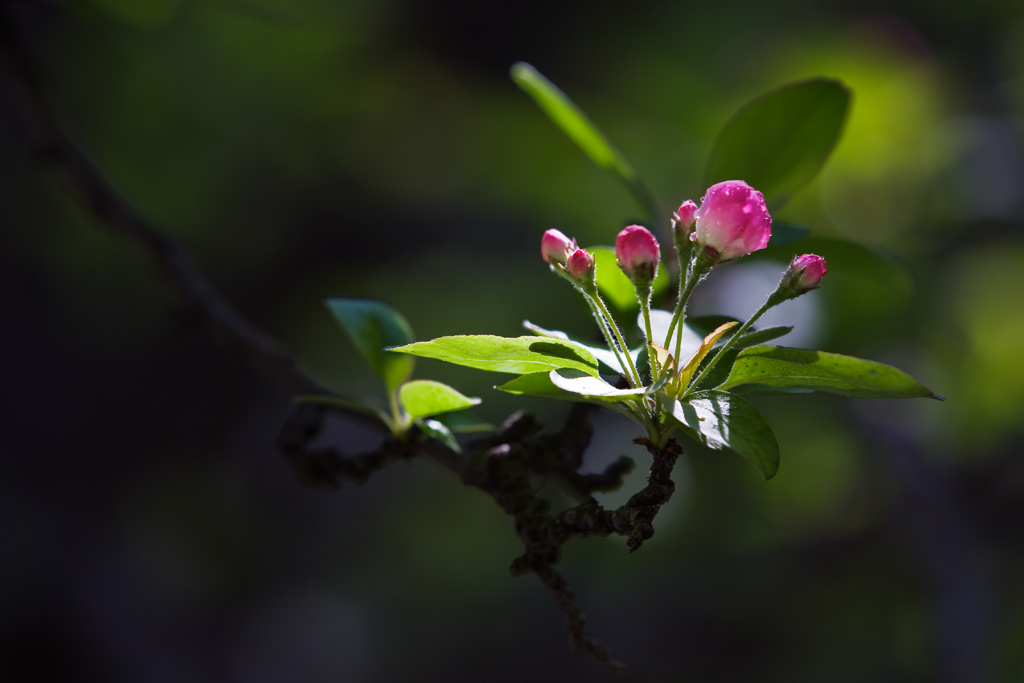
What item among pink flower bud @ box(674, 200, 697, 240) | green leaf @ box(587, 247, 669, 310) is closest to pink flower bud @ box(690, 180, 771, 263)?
pink flower bud @ box(674, 200, 697, 240)

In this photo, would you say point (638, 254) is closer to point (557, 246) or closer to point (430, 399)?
point (557, 246)

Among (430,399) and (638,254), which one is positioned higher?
(638,254)

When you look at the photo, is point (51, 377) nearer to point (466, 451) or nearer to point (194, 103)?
point (194, 103)

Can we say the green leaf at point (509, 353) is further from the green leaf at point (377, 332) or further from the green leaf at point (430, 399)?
the green leaf at point (377, 332)

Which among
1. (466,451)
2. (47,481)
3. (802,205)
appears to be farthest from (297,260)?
(466,451)

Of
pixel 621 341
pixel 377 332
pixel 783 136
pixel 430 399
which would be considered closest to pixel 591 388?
pixel 621 341
